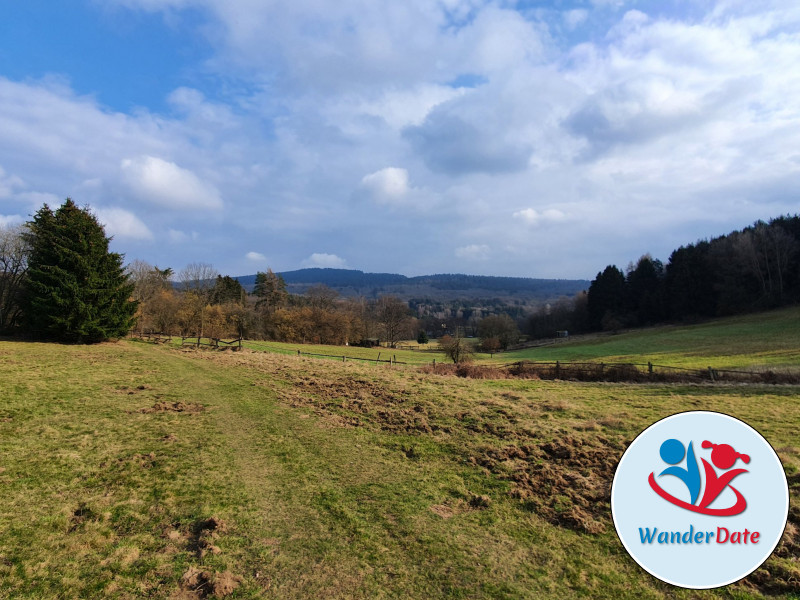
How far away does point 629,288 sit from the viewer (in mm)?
79250

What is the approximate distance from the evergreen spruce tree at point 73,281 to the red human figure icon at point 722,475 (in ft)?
129

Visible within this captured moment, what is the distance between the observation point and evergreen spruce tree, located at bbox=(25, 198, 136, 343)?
29938 mm

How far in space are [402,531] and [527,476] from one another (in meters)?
3.03

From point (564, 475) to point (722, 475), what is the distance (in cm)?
421

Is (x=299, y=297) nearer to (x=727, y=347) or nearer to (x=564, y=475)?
(x=727, y=347)

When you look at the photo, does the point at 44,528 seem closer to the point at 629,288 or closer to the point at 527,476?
the point at 527,476

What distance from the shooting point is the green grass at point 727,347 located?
29.5 meters

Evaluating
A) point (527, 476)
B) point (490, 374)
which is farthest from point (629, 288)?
point (527, 476)

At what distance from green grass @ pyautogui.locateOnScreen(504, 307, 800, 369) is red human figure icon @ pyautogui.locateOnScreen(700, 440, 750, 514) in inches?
1168

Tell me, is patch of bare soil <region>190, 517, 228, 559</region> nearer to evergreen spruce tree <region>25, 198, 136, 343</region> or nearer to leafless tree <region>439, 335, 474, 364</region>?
leafless tree <region>439, 335, 474, 364</region>

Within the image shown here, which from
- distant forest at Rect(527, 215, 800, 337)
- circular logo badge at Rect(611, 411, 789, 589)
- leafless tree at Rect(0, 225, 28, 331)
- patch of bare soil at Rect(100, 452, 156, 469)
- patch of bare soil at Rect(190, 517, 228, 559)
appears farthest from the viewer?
distant forest at Rect(527, 215, 800, 337)

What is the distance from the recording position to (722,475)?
136 inches


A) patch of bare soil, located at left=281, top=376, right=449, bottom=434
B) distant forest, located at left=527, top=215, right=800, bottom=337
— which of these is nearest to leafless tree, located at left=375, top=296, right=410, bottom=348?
distant forest, located at left=527, top=215, right=800, bottom=337

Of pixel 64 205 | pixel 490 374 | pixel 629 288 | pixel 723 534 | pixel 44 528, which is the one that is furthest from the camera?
pixel 629 288
